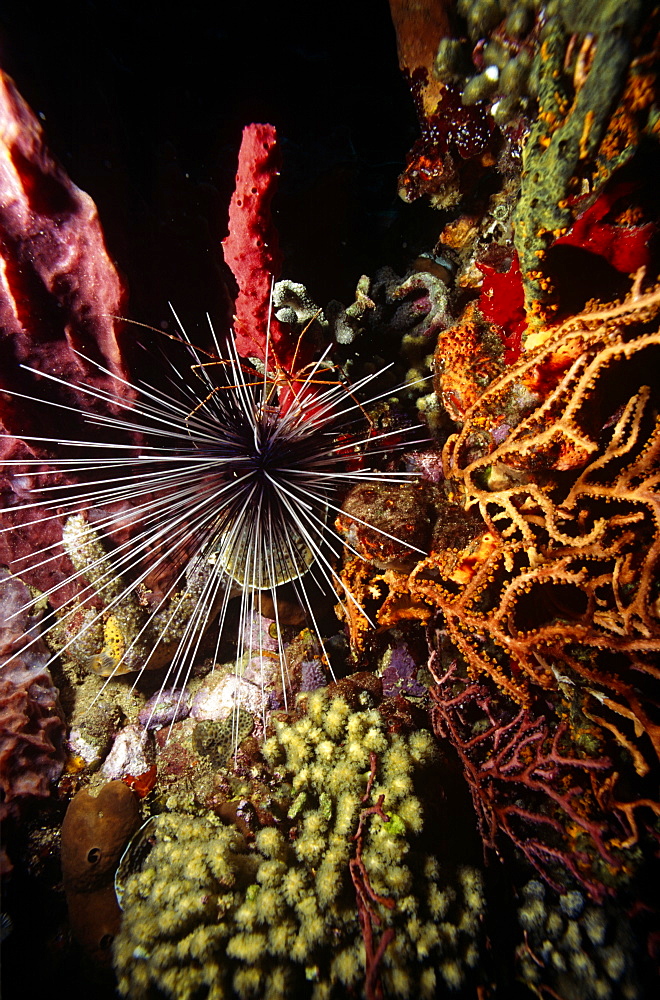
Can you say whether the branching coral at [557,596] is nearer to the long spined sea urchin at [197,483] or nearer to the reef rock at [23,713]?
the long spined sea urchin at [197,483]

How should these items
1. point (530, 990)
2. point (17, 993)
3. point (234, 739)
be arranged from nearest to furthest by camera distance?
point (530, 990) → point (17, 993) → point (234, 739)

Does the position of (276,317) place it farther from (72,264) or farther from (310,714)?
(310,714)

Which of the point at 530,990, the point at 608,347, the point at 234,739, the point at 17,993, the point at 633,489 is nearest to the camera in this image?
the point at 608,347

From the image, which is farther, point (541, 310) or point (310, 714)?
point (310, 714)

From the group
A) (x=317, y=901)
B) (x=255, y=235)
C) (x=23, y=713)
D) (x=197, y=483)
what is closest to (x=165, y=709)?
(x=23, y=713)

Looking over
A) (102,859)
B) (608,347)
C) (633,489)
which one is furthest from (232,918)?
(608,347)

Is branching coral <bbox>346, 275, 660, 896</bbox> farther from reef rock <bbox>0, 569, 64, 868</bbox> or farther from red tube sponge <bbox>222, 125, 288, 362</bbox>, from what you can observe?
reef rock <bbox>0, 569, 64, 868</bbox>
